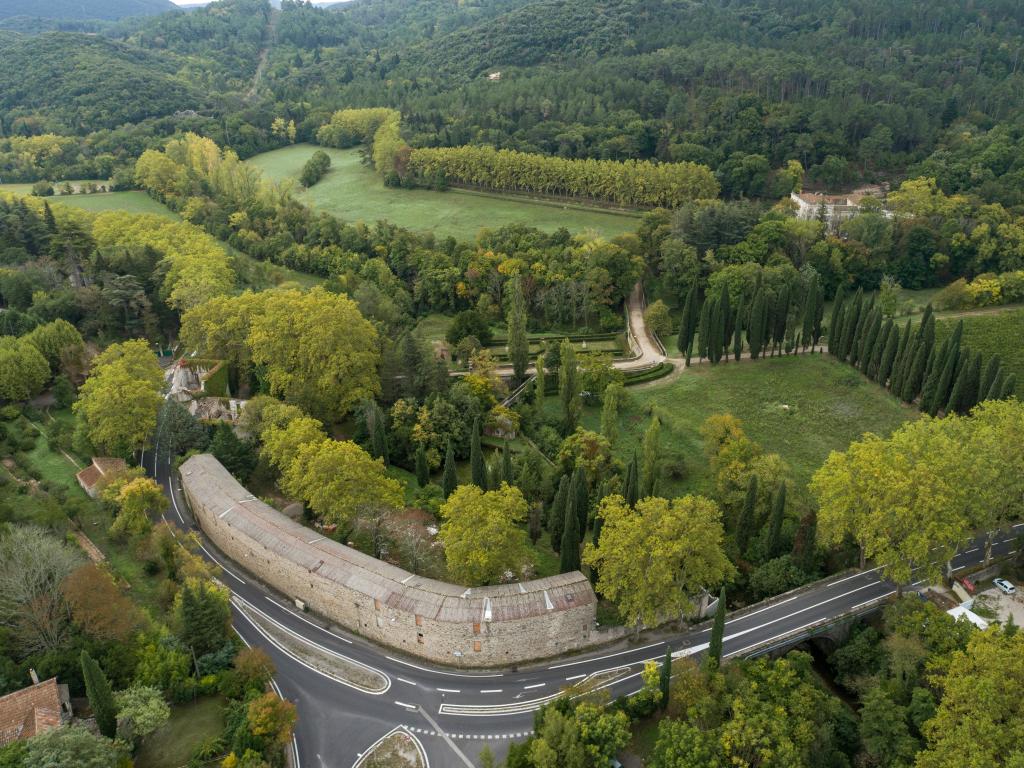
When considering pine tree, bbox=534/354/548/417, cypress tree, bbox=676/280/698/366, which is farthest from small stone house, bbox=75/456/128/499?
cypress tree, bbox=676/280/698/366

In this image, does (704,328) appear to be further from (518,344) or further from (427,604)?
(427,604)

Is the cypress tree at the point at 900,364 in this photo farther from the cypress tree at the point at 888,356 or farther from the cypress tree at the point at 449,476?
the cypress tree at the point at 449,476

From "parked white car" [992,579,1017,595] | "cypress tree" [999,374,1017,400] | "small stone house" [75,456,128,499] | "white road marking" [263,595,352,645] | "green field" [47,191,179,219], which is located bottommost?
"white road marking" [263,595,352,645]

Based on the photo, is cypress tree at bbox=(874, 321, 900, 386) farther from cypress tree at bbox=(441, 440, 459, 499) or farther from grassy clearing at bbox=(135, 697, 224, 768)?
grassy clearing at bbox=(135, 697, 224, 768)

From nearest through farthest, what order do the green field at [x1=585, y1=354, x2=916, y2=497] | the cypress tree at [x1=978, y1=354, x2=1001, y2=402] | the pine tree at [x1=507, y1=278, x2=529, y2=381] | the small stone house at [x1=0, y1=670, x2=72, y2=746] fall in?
the small stone house at [x1=0, y1=670, x2=72, y2=746]
the cypress tree at [x1=978, y1=354, x2=1001, y2=402]
the green field at [x1=585, y1=354, x2=916, y2=497]
the pine tree at [x1=507, y1=278, x2=529, y2=381]

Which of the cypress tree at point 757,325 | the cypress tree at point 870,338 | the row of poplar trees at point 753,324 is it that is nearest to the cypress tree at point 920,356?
the cypress tree at point 870,338

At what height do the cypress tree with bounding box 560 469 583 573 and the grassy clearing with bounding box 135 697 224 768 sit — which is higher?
the cypress tree with bounding box 560 469 583 573

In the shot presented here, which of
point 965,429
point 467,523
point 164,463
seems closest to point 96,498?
point 164,463
